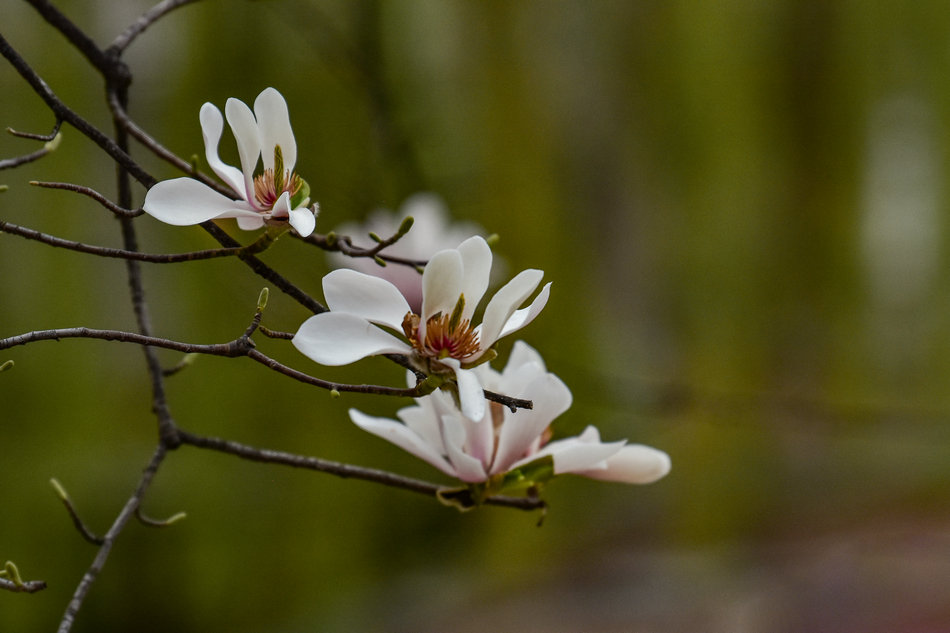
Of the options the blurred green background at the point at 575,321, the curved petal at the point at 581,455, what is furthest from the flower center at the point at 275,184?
the blurred green background at the point at 575,321

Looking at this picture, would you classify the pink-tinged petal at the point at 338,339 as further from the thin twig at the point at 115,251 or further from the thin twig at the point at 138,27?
the thin twig at the point at 138,27

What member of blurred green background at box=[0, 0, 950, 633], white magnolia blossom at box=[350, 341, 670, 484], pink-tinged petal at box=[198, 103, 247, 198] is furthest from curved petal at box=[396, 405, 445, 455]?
blurred green background at box=[0, 0, 950, 633]

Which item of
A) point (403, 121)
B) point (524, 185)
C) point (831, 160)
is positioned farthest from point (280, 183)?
point (831, 160)

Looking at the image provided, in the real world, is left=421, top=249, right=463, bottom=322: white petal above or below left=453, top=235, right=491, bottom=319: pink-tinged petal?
below

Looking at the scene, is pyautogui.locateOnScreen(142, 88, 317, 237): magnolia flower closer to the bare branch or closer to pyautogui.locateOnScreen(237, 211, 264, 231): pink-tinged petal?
pyautogui.locateOnScreen(237, 211, 264, 231): pink-tinged petal

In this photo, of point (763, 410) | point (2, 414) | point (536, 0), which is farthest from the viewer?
point (763, 410)

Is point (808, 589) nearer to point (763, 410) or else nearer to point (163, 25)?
point (763, 410)

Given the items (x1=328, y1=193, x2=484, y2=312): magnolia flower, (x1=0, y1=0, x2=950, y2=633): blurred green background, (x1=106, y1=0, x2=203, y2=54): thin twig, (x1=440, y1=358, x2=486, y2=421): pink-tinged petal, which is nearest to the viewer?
(x1=440, y1=358, x2=486, y2=421): pink-tinged petal
